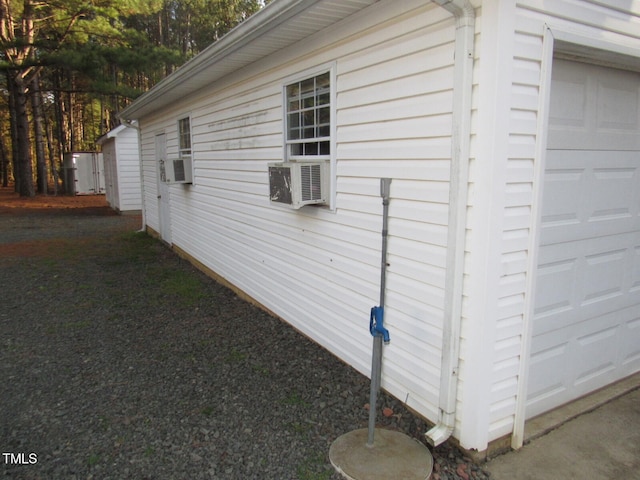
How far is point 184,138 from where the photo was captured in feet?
24.8

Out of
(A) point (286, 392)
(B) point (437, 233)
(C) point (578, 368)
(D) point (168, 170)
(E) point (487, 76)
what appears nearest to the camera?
(E) point (487, 76)

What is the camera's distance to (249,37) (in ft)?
12.3

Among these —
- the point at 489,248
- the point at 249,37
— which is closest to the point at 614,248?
the point at 489,248

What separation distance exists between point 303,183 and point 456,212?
1.52m

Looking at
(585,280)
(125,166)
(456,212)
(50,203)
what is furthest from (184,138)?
(50,203)

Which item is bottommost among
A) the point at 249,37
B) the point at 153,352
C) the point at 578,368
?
the point at 153,352

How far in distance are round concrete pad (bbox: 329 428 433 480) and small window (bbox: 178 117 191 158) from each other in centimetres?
584

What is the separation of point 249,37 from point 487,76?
7.60 ft

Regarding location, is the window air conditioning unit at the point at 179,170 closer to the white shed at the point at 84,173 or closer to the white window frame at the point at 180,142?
the white window frame at the point at 180,142

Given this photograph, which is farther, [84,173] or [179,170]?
[84,173]

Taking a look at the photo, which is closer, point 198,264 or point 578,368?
point 578,368

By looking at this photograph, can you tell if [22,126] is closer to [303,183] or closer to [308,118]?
[308,118]

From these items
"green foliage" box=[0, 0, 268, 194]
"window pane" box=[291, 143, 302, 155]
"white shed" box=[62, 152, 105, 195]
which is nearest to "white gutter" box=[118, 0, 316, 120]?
"window pane" box=[291, 143, 302, 155]

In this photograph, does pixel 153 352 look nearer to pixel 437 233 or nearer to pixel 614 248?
pixel 437 233
